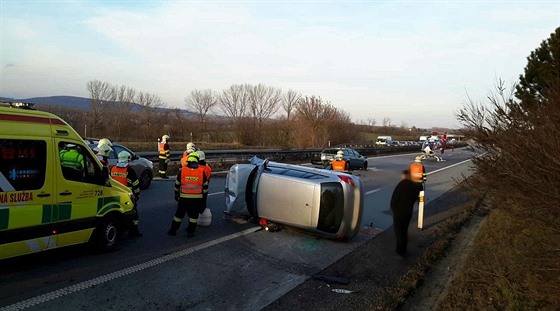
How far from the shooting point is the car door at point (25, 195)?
509 centimetres

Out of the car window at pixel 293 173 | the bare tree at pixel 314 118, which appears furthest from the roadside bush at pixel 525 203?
the bare tree at pixel 314 118

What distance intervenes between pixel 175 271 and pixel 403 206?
13.6ft

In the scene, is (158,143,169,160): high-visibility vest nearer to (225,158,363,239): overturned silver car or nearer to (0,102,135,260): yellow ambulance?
(225,158,363,239): overturned silver car

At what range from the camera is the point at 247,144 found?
51.3 metres

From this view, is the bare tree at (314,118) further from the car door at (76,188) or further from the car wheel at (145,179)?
the car door at (76,188)

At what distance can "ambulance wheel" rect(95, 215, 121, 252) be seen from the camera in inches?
254

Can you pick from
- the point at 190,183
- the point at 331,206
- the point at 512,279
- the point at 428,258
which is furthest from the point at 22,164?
the point at 512,279

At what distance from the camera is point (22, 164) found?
5324 mm

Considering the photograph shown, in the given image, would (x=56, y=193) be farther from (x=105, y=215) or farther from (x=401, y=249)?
(x=401, y=249)

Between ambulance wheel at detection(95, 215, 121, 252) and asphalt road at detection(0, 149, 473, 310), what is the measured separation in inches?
6.5

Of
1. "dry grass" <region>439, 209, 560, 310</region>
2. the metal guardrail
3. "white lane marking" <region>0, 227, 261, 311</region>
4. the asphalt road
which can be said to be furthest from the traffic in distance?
the metal guardrail

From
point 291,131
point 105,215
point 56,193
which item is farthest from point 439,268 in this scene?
point 291,131

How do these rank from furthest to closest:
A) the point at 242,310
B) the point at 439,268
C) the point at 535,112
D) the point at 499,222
A: the point at 499,222 < the point at 439,268 < the point at 535,112 < the point at 242,310

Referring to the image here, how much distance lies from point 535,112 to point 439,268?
9.24 feet
